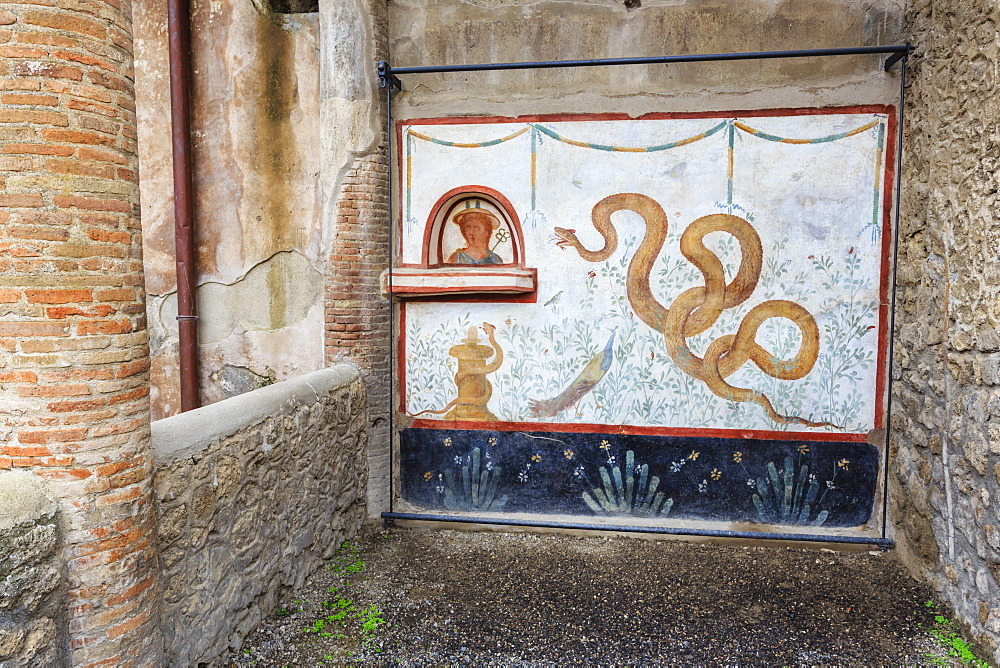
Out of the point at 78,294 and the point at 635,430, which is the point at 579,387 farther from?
the point at 78,294

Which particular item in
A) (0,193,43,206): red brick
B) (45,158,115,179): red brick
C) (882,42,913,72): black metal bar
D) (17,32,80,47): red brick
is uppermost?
(882,42,913,72): black metal bar

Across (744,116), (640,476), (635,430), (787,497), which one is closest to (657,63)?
(744,116)

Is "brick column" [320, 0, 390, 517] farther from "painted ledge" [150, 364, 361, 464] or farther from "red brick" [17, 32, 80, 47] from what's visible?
"red brick" [17, 32, 80, 47]

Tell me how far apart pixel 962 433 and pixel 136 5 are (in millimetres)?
6791

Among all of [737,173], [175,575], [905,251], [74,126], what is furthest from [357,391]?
[905,251]

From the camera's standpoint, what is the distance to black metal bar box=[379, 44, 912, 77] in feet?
13.5

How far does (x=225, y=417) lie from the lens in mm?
3104

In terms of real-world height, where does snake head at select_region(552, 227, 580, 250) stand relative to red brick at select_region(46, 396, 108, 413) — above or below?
above

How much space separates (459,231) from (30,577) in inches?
141

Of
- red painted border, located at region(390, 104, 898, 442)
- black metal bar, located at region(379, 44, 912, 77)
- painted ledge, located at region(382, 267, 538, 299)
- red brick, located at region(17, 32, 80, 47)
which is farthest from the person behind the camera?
painted ledge, located at region(382, 267, 538, 299)

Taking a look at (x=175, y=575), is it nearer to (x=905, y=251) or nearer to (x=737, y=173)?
(x=737, y=173)

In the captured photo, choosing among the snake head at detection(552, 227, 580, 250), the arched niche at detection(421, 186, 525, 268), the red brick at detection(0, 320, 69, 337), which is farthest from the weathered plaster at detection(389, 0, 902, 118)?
the red brick at detection(0, 320, 69, 337)

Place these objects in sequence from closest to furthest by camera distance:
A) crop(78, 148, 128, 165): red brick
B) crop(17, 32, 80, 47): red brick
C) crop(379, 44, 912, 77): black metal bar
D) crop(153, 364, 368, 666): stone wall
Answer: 1. crop(17, 32, 80, 47): red brick
2. crop(78, 148, 128, 165): red brick
3. crop(153, 364, 368, 666): stone wall
4. crop(379, 44, 912, 77): black metal bar

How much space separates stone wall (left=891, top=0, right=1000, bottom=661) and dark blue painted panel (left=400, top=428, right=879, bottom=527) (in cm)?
42
